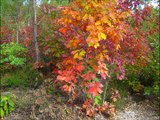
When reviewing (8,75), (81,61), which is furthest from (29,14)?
(81,61)

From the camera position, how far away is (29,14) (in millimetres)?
9070

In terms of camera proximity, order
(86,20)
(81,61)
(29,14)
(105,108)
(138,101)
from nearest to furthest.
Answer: (86,20)
(81,61)
(105,108)
(138,101)
(29,14)

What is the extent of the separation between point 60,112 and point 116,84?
1.76m

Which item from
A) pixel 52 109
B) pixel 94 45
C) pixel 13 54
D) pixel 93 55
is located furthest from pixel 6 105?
pixel 13 54

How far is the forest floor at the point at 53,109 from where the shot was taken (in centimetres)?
391

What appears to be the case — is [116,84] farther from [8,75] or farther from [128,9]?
[8,75]

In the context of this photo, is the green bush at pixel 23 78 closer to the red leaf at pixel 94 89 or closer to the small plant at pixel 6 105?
the small plant at pixel 6 105

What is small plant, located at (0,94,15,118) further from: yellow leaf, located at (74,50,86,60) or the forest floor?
yellow leaf, located at (74,50,86,60)

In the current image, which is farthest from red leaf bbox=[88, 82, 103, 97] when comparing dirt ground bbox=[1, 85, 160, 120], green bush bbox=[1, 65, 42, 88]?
green bush bbox=[1, 65, 42, 88]

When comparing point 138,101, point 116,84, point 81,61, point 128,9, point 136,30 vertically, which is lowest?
point 138,101

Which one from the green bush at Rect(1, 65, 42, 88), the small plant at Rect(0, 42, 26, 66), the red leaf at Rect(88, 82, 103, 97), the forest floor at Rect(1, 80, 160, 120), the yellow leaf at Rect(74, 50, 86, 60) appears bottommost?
the forest floor at Rect(1, 80, 160, 120)

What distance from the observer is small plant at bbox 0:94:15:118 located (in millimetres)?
3768

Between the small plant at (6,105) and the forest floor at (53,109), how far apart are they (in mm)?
84

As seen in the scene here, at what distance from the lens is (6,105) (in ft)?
12.7
